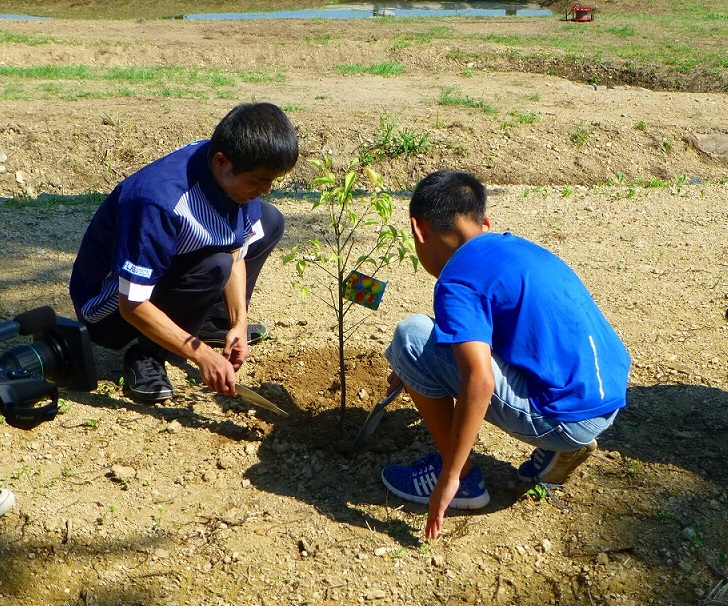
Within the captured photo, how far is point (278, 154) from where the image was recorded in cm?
275

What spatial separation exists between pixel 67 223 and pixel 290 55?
24.5ft

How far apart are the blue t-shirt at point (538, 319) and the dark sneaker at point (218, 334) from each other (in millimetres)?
1648

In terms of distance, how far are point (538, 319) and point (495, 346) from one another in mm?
173

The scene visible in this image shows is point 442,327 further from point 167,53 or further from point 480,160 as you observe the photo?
point 167,53

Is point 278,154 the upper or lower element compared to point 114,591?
upper

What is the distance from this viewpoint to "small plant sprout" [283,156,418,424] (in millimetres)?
2742

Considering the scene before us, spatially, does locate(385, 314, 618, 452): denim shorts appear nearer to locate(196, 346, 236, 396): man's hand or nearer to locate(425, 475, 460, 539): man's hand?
locate(425, 475, 460, 539): man's hand

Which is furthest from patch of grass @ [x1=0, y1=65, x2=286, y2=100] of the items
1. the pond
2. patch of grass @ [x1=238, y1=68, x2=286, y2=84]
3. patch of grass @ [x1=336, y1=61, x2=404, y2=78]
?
the pond

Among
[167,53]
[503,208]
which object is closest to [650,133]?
[503,208]

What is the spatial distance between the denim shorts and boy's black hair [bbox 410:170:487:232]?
0.35 m

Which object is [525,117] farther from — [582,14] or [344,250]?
[582,14]

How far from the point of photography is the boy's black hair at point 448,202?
247 centimetres

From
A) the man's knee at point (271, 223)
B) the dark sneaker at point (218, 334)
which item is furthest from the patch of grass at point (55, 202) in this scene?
the man's knee at point (271, 223)

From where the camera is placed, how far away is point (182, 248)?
3062mm
